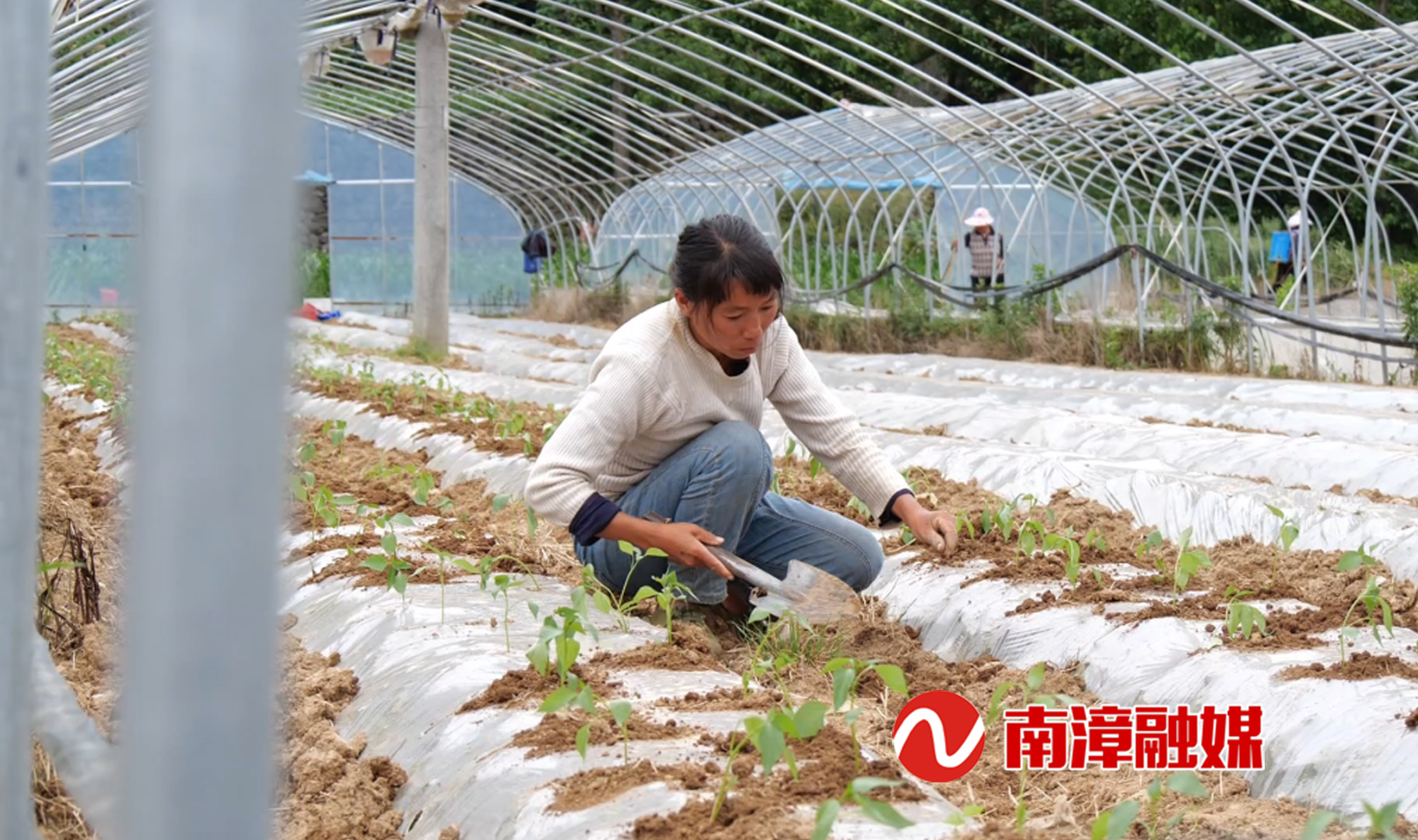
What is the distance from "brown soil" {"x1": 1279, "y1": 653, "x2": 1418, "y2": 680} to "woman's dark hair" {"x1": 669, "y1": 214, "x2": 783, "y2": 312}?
1.26 metres

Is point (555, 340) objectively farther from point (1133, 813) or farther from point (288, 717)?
point (1133, 813)

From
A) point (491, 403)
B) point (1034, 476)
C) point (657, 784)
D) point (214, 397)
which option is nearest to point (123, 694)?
point (214, 397)

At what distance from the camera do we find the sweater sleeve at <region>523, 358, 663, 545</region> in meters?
3.11

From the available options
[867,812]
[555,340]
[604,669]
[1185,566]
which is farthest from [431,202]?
[867,812]

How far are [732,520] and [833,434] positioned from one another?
36 centimetres

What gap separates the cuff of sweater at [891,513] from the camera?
11.3ft

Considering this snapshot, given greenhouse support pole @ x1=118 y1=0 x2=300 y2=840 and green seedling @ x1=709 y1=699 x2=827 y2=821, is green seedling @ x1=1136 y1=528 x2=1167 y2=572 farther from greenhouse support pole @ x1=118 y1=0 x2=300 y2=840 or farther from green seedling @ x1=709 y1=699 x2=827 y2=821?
greenhouse support pole @ x1=118 y1=0 x2=300 y2=840

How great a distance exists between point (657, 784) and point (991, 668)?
4.56ft

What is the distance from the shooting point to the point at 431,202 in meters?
11.9

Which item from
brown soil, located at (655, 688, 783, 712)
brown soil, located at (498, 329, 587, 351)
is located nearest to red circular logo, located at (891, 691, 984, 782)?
brown soil, located at (655, 688, 783, 712)

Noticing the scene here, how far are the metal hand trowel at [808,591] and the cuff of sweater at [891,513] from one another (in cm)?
20

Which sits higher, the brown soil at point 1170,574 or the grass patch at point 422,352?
the grass patch at point 422,352

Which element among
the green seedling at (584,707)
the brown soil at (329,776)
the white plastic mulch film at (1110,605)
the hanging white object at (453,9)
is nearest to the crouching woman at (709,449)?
the white plastic mulch film at (1110,605)

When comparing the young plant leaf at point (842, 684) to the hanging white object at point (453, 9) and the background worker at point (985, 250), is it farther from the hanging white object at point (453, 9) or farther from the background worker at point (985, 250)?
the background worker at point (985, 250)
